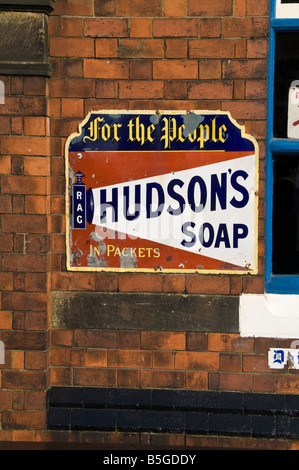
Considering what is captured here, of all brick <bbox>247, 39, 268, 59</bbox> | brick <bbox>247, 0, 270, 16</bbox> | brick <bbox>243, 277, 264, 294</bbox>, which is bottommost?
brick <bbox>243, 277, 264, 294</bbox>

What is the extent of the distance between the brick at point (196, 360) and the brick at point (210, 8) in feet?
6.99

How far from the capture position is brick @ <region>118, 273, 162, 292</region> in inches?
152

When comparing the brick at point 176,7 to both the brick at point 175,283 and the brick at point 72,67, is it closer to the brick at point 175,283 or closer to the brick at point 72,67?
the brick at point 72,67

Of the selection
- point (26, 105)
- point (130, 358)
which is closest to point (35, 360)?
point (130, 358)

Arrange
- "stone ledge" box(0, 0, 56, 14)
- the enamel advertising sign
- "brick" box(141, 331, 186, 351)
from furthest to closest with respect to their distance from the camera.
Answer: "brick" box(141, 331, 186, 351)
the enamel advertising sign
"stone ledge" box(0, 0, 56, 14)

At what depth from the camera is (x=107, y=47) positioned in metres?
3.78

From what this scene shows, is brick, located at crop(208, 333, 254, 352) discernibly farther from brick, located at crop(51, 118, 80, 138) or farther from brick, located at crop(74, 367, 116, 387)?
brick, located at crop(51, 118, 80, 138)

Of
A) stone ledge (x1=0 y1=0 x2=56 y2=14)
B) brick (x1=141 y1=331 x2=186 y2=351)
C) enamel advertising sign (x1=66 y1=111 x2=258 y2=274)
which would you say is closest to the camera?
stone ledge (x1=0 y1=0 x2=56 y2=14)

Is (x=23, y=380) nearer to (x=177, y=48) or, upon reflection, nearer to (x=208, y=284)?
(x=208, y=284)

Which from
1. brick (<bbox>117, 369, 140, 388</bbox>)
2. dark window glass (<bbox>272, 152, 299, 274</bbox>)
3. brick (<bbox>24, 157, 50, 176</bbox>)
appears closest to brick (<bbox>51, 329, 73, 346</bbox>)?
brick (<bbox>117, 369, 140, 388</bbox>)

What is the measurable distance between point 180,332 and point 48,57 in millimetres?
1940

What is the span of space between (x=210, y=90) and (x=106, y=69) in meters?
0.67

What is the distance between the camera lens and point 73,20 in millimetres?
3777

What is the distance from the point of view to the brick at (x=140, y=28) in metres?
3.75
